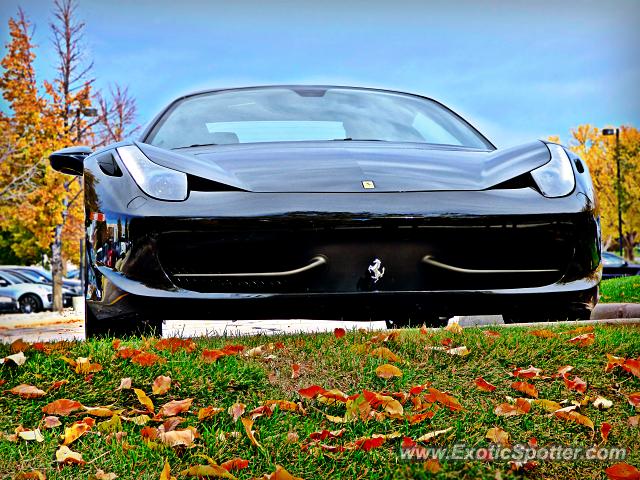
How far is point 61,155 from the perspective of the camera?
152 inches

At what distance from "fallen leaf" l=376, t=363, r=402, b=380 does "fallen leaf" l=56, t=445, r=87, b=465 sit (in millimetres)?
1469

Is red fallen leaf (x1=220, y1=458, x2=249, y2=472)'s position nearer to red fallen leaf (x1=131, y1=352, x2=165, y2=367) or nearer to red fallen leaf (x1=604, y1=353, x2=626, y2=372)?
red fallen leaf (x1=131, y1=352, x2=165, y2=367)

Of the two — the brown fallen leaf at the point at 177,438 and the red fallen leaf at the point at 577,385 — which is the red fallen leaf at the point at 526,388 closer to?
the red fallen leaf at the point at 577,385

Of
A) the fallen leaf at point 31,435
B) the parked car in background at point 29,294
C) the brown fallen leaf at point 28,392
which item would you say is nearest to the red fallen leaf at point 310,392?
the fallen leaf at point 31,435

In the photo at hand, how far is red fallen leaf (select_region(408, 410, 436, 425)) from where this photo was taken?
10.3 feet

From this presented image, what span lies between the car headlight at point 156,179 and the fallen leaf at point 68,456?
112cm

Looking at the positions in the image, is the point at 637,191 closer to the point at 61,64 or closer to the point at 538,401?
the point at 61,64

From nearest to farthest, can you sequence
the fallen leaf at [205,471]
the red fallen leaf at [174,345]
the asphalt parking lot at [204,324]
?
the fallen leaf at [205,471]
the red fallen leaf at [174,345]
the asphalt parking lot at [204,324]

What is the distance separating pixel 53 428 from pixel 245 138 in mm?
1897

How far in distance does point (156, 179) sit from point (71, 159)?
0.76m

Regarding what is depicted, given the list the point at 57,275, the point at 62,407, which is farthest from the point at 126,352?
the point at 57,275

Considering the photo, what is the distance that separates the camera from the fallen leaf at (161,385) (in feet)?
11.3

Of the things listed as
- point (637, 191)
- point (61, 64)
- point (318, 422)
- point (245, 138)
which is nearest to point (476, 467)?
point (318, 422)

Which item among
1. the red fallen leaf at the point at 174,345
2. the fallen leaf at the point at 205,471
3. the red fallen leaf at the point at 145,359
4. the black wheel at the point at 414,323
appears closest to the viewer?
the fallen leaf at the point at 205,471
